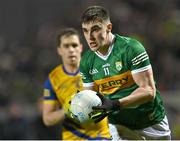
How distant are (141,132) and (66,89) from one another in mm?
1950

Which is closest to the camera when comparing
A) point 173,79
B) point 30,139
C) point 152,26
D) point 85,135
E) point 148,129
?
point 148,129

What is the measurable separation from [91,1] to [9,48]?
8.31ft

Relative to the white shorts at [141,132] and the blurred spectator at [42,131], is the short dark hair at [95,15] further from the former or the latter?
the blurred spectator at [42,131]

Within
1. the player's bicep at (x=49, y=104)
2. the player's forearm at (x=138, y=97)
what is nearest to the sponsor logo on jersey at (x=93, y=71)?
the player's forearm at (x=138, y=97)

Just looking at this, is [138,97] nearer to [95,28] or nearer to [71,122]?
[95,28]

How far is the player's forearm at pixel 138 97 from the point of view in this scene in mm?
5859

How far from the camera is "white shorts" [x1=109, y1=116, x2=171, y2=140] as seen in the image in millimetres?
6684

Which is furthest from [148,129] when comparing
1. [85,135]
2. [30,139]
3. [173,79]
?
[173,79]

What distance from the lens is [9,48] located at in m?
15.6

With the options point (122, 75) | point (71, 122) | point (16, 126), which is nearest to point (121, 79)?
point (122, 75)

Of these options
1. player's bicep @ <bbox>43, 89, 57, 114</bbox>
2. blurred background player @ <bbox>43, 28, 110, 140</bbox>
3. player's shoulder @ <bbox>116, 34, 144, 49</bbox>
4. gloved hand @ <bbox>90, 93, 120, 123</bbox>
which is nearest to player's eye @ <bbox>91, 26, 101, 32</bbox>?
player's shoulder @ <bbox>116, 34, 144, 49</bbox>

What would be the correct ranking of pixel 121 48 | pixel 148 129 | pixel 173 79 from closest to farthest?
pixel 121 48
pixel 148 129
pixel 173 79

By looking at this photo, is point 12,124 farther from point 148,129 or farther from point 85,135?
point 148,129

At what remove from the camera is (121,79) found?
6312 millimetres
